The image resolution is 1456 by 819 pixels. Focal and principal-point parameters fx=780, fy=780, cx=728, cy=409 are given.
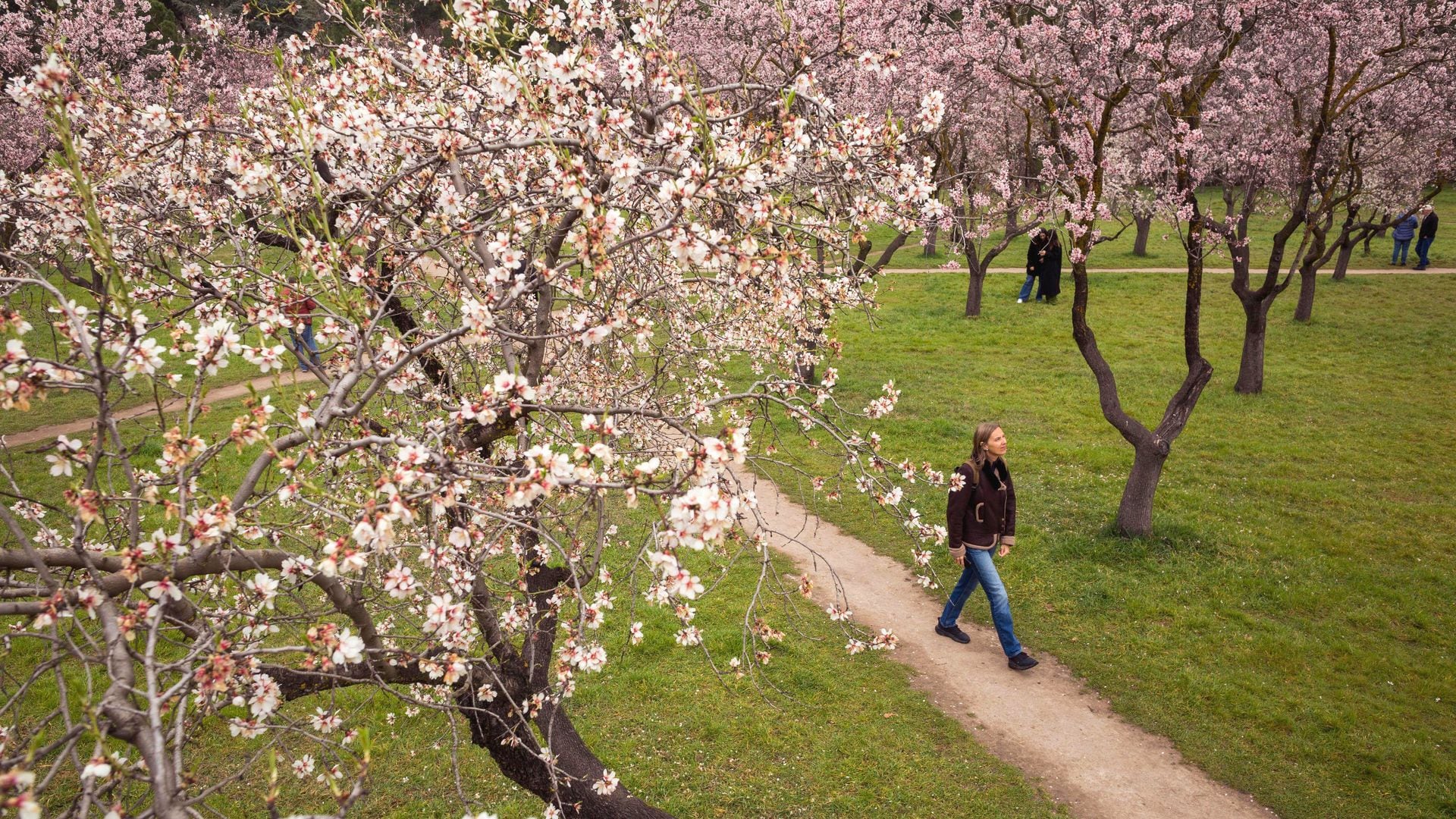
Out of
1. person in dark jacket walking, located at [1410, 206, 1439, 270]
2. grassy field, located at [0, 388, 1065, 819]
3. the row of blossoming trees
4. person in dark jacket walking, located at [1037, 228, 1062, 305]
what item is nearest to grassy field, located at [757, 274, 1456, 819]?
the row of blossoming trees

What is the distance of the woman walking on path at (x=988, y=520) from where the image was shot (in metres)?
7.31

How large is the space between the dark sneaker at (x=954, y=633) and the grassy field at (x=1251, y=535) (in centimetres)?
66

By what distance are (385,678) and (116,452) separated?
1837mm

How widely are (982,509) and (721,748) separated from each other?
322 cm

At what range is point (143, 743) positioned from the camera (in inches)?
86.6

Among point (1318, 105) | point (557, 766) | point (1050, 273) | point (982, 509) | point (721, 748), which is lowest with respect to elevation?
point (721, 748)

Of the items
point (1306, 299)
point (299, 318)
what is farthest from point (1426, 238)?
point (299, 318)

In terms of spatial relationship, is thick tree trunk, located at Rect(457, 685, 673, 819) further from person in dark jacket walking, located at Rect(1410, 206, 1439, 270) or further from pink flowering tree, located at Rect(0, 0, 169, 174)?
person in dark jacket walking, located at Rect(1410, 206, 1439, 270)

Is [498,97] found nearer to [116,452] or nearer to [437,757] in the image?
[116,452]

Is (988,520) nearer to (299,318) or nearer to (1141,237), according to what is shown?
(299,318)

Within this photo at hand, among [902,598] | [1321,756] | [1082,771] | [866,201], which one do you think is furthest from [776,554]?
[866,201]

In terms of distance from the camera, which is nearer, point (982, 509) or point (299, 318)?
point (299, 318)

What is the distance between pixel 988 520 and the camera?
24.3 ft

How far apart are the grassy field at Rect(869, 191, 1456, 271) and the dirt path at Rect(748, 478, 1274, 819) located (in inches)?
635
